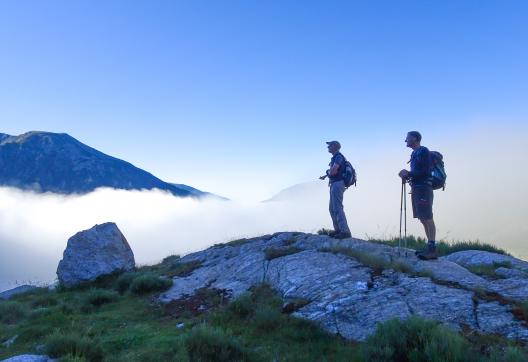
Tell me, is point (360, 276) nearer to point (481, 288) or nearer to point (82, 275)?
point (481, 288)

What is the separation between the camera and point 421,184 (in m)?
11.3

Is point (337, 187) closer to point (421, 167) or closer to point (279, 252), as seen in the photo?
point (279, 252)

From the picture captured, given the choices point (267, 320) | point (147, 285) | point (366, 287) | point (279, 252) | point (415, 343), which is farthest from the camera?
point (279, 252)

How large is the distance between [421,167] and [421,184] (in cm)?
45

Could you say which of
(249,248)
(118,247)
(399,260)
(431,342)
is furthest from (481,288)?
(118,247)

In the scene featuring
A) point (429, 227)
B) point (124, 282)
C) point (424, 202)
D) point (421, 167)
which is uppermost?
point (421, 167)

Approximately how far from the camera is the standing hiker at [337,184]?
13.7 metres

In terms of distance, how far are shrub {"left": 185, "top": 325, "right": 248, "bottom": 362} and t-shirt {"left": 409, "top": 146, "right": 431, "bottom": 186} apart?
21.5 ft

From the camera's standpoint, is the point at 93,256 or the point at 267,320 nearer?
the point at 267,320

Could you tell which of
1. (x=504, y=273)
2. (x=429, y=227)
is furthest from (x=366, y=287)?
(x=504, y=273)

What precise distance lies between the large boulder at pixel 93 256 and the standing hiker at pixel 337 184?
9.37 metres

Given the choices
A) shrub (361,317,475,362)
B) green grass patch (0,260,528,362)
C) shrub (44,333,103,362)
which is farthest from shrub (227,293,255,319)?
shrub (361,317,475,362)

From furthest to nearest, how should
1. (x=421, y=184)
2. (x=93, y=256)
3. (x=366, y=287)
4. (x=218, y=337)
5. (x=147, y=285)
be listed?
1. (x=93, y=256)
2. (x=147, y=285)
3. (x=421, y=184)
4. (x=366, y=287)
5. (x=218, y=337)

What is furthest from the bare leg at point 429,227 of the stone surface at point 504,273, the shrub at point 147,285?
the shrub at point 147,285
